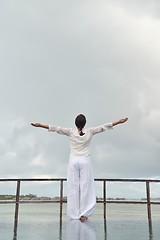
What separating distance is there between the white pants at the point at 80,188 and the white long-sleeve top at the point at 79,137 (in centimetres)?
12

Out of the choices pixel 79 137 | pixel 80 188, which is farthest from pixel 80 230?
pixel 79 137

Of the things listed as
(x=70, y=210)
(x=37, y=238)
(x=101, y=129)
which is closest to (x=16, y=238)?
(x=37, y=238)

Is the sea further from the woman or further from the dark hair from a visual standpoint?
the dark hair

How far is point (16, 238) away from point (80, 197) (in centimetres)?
237

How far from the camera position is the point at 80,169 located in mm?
5668

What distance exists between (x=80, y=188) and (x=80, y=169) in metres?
0.32

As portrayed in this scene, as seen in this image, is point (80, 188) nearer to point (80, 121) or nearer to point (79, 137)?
point (79, 137)

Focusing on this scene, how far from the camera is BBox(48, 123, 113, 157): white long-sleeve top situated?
18.6ft

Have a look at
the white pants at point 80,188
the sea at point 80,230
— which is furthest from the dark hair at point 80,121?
the sea at point 80,230

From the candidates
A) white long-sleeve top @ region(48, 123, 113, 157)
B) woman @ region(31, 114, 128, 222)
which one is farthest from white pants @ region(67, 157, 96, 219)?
white long-sleeve top @ region(48, 123, 113, 157)

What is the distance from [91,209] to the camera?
5637 mm

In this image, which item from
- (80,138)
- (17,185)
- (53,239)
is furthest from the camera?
(17,185)

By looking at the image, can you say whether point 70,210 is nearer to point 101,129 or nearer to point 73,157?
point 73,157

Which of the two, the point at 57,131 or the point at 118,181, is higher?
the point at 57,131
